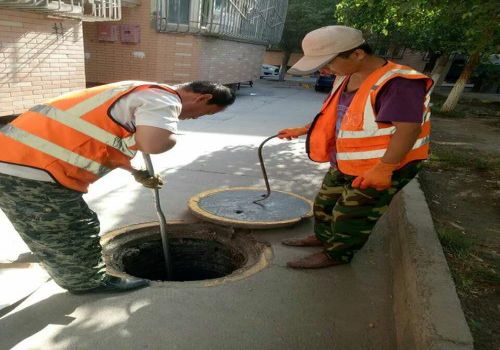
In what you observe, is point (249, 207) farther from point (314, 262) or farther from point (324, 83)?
point (324, 83)

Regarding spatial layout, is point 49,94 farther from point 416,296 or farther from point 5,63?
point 416,296

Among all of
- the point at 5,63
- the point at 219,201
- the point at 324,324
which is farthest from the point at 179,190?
the point at 5,63

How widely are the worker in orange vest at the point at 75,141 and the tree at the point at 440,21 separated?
142 inches

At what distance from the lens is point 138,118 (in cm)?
176

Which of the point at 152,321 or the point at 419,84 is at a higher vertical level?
the point at 419,84

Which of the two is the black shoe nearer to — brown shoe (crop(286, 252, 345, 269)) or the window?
brown shoe (crop(286, 252, 345, 269))

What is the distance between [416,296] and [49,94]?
7.07 m

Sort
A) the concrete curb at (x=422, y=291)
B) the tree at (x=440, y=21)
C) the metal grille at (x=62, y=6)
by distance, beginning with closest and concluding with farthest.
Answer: the concrete curb at (x=422, y=291) < the tree at (x=440, y=21) < the metal grille at (x=62, y=6)

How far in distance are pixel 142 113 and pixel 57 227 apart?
0.81 meters

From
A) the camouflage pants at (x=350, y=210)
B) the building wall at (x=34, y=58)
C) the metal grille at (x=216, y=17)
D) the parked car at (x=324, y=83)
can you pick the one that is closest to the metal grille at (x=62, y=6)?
the building wall at (x=34, y=58)

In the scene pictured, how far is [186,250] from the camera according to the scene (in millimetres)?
3355

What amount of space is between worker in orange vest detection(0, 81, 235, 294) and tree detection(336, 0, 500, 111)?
11.8 ft

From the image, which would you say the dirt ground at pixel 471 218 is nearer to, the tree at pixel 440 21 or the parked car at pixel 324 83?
the tree at pixel 440 21

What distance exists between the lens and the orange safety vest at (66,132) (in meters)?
1.84
